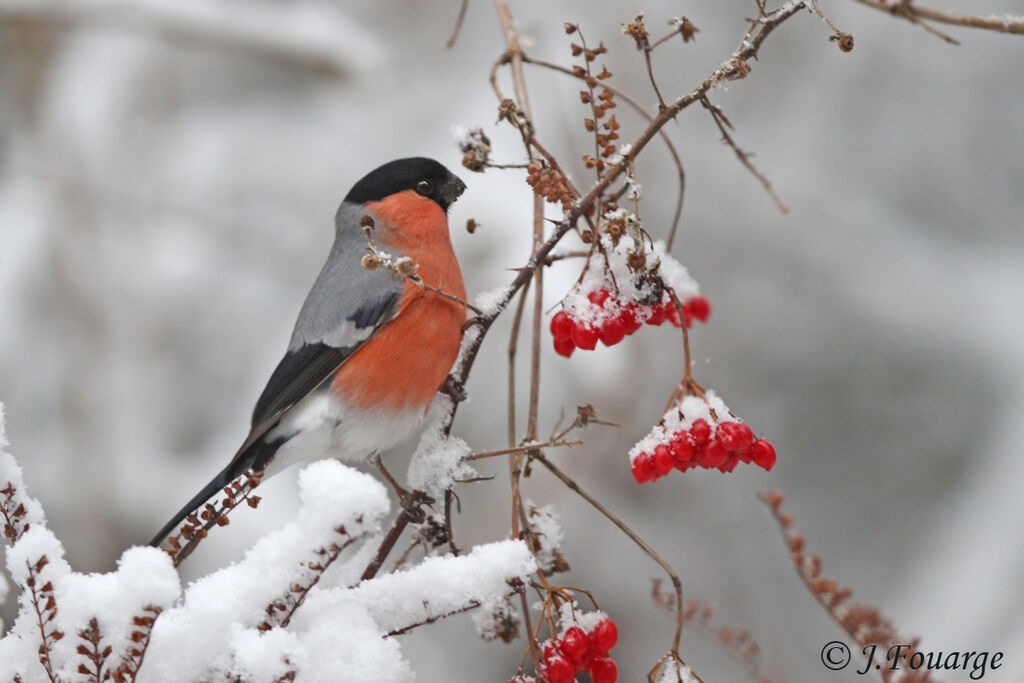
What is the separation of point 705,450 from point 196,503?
1.11 meters

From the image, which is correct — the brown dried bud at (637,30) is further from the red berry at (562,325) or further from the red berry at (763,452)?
the red berry at (763,452)

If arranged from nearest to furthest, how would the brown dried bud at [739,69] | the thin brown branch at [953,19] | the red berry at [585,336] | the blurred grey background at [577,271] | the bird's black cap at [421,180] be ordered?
1. the thin brown branch at [953,19]
2. the brown dried bud at [739,69]
3. the red berry at [585,336]
4. the bird's black cap at [421,180]
5. the blurred grey background at [577,271]

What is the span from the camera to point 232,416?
350 centimetres

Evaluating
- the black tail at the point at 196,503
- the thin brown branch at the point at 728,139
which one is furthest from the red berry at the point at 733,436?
the black tail at the point at 196,503

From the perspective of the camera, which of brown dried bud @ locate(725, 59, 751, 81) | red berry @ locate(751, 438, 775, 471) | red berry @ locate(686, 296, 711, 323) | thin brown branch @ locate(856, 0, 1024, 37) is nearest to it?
thin brown branch @ locate(856, 0, 1024, 37)

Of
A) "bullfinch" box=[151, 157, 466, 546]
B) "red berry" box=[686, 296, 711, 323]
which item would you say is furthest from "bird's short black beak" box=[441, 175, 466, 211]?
"red berry" box=[686, 296, 711, 323]

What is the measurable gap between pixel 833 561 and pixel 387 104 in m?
2.62

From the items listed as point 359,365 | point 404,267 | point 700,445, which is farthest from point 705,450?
point 359,365

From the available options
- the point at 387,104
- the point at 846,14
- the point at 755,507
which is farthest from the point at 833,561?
the point at 387,104

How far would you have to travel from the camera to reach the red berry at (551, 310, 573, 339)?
1546 mm

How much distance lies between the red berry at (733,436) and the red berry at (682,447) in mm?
43

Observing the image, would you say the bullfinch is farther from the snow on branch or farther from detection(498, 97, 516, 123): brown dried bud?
the snow on branch

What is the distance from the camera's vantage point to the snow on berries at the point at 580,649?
1.35 meters

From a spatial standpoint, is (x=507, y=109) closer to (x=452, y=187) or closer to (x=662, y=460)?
(x=662, y=460)
